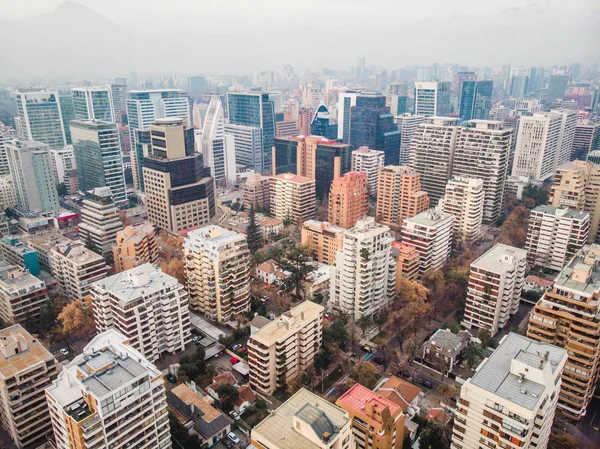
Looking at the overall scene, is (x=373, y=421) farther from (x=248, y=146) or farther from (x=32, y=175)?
(x=248, y=146)

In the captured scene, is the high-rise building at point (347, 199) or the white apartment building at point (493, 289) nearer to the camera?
Answer: the white apartment building at point (493, 289)

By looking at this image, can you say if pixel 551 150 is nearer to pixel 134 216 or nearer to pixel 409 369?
pixel 409 369

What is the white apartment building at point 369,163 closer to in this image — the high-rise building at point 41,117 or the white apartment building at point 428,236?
the white apartment building at point 428,236

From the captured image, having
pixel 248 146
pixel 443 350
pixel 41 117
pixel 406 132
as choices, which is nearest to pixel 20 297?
pixel 443 350

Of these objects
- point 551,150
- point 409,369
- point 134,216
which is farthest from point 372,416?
point 551,150

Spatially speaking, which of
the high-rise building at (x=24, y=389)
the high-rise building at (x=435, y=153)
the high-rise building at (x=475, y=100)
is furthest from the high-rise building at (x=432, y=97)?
the high-rise building at (x=24, y=389)

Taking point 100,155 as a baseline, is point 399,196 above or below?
below

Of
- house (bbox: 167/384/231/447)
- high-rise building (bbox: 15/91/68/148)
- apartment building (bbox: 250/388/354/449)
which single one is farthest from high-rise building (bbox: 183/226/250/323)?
high-rise building (bbox: 15/91/68/148)
